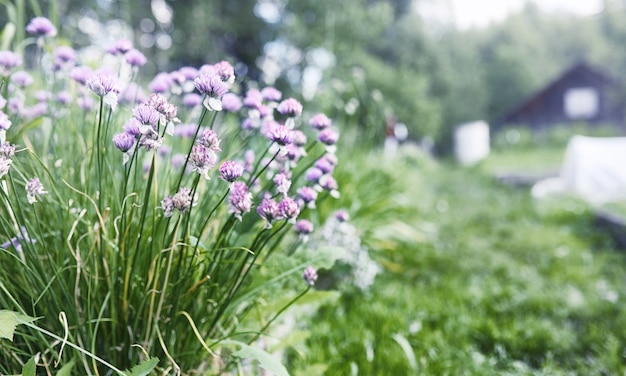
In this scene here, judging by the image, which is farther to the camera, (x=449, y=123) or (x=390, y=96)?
(x=449, y=123)

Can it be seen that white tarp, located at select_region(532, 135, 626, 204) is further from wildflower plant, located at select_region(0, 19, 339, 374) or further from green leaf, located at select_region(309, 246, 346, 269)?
wildflower plant, located at select_region(0, 19, 339, 374)

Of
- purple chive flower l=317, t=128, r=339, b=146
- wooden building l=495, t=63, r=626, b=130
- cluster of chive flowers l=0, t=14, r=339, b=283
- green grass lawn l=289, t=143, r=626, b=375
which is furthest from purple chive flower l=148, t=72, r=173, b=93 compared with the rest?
wooden building l=495, t=63, r=626, b=130

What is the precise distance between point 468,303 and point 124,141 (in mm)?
1990

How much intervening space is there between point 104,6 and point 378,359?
388 inches

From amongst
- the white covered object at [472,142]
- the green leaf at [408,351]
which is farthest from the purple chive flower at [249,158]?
the white covered object at [472,142]

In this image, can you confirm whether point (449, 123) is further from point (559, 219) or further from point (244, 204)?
point (244, 204)

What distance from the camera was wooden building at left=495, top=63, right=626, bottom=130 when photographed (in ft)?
74.0

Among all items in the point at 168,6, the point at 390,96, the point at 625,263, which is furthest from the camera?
the point at 390,96

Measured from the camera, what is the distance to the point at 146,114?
2.18 ft

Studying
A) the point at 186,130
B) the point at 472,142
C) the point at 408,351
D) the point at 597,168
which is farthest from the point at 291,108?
the point at 472,142

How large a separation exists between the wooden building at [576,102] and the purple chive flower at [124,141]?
2587 centimetres

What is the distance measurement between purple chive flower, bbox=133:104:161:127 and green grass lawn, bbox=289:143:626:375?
825 mm

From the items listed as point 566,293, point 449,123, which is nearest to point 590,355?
point 566,293

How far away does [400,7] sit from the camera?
1814 cm
